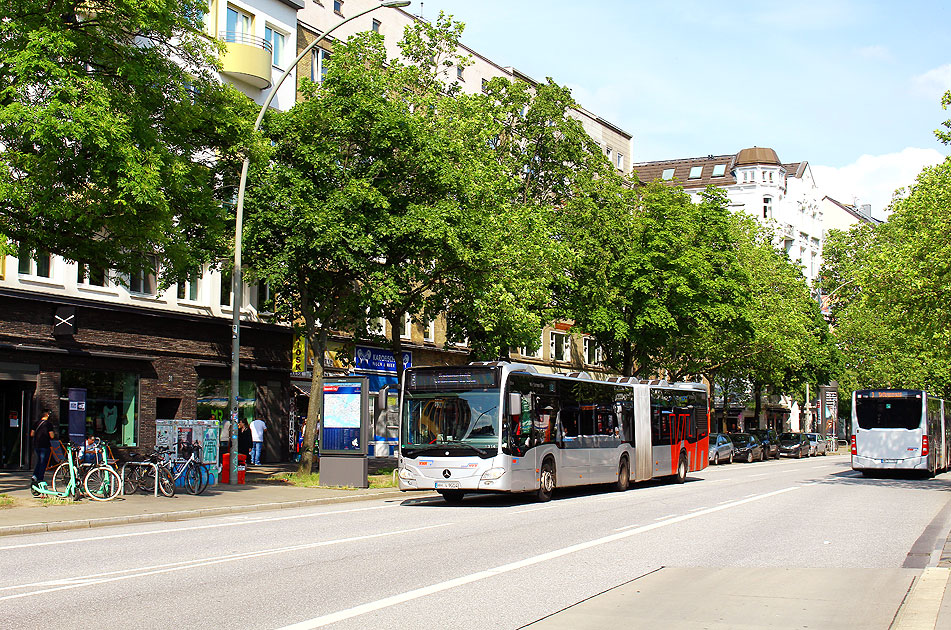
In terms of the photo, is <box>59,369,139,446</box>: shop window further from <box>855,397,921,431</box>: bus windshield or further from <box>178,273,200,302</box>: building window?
<box>855,397,921,431</box>: bus windshield

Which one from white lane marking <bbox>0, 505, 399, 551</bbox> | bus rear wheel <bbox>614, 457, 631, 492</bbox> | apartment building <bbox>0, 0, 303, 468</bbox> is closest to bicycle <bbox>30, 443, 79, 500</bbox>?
apartment building <bbox>0, 0, 303, 468</bbox>

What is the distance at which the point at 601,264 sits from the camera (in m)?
43.7

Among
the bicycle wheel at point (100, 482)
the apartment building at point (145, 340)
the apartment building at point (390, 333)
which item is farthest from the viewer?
the apartment building at point (390, 333)

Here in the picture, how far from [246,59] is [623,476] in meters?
18.5

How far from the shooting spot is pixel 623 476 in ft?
91.8

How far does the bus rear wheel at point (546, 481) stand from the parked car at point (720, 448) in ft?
96.4

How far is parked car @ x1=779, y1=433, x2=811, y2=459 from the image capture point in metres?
63.3

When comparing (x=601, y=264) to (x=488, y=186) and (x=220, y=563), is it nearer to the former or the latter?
(x=488, y=186)

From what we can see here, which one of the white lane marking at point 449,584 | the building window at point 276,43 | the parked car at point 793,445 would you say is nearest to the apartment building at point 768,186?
the parked car at point 793,445

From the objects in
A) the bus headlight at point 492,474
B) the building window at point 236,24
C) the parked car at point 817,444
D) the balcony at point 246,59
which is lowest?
the parked car at point 817,444

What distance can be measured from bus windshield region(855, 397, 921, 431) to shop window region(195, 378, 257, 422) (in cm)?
2071

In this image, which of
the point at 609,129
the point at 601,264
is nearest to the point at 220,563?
the point at 601,264

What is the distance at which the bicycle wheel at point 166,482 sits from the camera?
71.3 feet

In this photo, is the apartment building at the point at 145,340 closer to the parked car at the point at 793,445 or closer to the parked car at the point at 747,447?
the parked car at the point at 747,447
